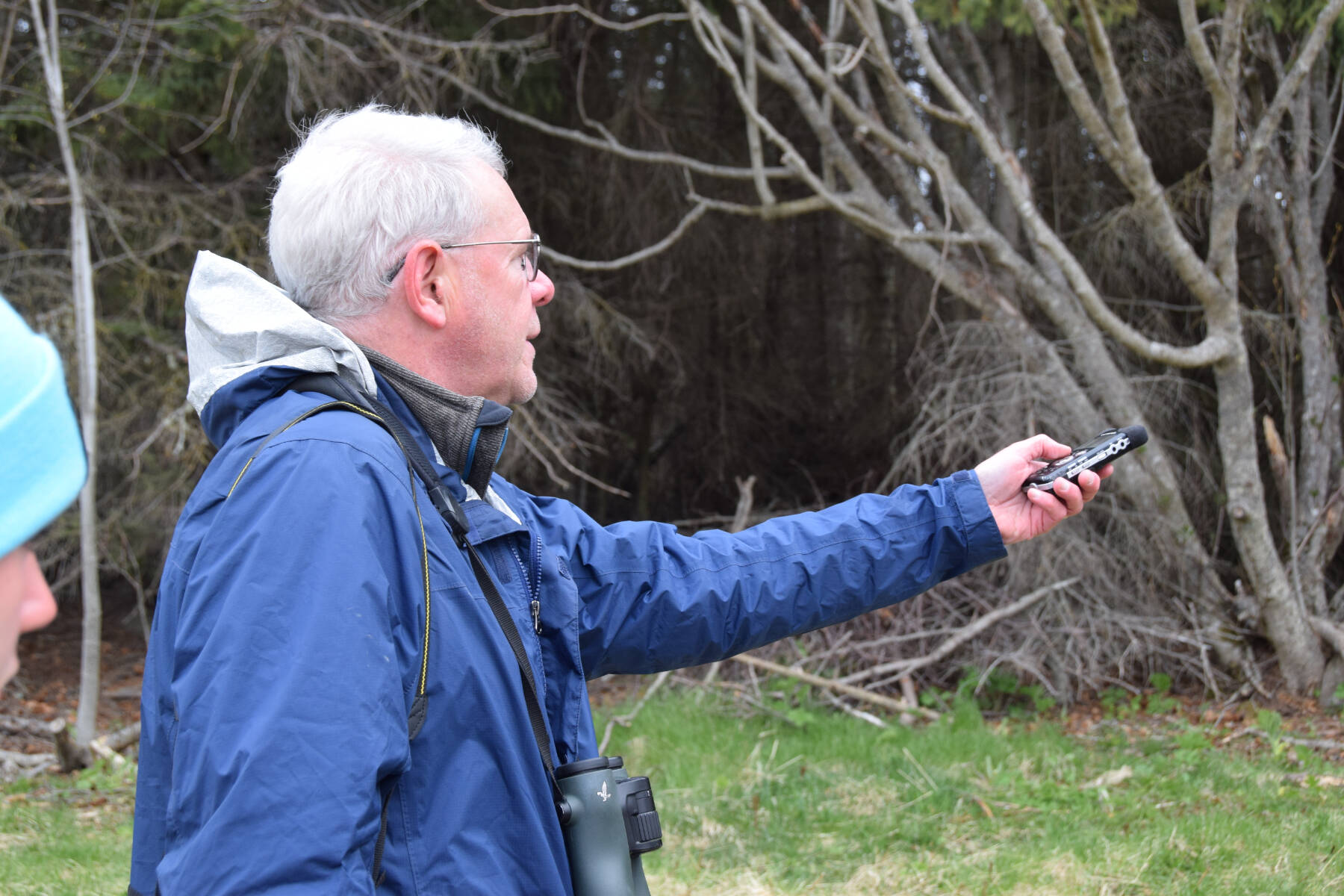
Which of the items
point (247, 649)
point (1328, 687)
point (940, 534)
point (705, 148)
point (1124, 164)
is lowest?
point (1328, 687)

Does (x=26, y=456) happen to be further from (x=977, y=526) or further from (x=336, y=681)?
(x=977, y=526)

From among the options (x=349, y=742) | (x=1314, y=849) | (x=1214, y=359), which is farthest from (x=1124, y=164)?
(x=349, y=742)

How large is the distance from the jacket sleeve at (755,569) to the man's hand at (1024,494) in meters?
0.05

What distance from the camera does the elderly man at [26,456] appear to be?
101 centimetres

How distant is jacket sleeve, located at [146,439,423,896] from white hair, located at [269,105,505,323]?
0.40 meters

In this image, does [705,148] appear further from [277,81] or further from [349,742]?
[349,742]

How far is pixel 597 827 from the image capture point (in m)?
1.64

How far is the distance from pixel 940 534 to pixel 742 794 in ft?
9.24

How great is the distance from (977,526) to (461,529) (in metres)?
1.07

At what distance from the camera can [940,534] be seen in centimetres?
221

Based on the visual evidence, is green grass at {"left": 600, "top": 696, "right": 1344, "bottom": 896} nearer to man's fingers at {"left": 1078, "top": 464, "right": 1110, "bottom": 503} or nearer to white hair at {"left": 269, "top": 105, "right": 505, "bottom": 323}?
man's fingers at {"left": 1078, "top": 464, "right": 1110, "bottom": 503}

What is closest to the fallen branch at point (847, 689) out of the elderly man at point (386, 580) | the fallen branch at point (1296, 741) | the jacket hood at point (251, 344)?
the fallen branch at point (1296, 741)

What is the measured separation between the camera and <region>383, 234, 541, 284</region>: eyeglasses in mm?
1753

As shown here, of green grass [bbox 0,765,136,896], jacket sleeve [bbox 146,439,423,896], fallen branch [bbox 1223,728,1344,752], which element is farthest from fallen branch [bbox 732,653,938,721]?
jacket sleeve [bbox 146,439,423,896]
